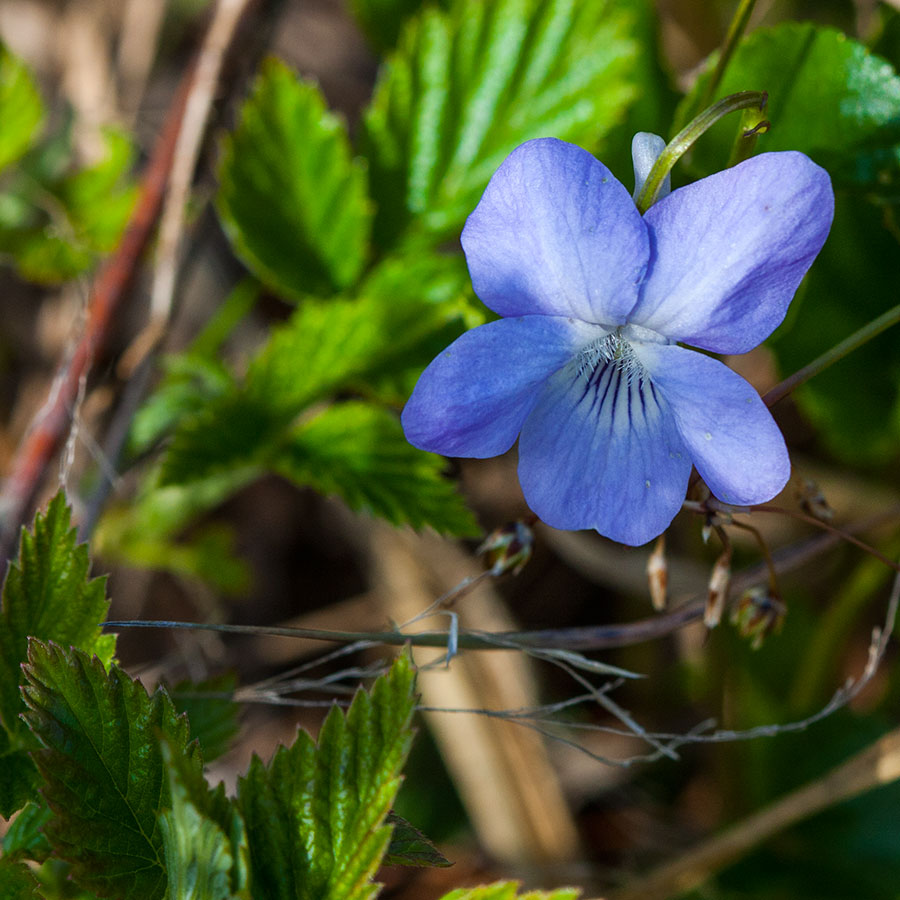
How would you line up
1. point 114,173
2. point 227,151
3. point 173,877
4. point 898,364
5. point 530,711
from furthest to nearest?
point 114,173 → point 898,364 → point 227,151 → point 530,711 → point 173,877

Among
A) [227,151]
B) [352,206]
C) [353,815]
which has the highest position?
[227,151]

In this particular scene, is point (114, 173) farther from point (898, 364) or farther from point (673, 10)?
point (898, 364)

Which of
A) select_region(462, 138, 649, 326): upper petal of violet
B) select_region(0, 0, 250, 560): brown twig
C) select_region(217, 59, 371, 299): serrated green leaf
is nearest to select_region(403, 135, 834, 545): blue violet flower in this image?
select_region(462, 138, 649, 326): upper petal of violet

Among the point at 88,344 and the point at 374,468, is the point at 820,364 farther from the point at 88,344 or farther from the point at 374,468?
the point at 88,344

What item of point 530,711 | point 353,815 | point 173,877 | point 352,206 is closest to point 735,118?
point 352,206

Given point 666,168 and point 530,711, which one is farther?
point 530,711

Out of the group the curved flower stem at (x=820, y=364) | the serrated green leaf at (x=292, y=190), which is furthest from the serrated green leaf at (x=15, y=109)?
the curved flower stem at (x=820, y=364)

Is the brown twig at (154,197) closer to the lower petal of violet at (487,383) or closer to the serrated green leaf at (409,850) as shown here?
the lower petal of violet at (487,383)

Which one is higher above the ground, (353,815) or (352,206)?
(352,206)
